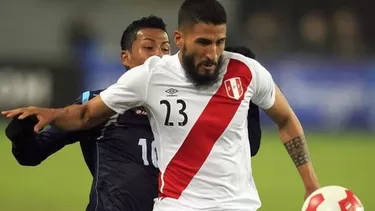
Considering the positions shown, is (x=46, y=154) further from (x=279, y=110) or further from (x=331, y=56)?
(x=331, y=56)

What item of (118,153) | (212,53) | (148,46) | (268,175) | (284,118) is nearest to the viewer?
(212,53)

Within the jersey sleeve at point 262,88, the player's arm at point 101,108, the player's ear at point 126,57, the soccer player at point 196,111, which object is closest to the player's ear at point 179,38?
the soccer player at point 196,111

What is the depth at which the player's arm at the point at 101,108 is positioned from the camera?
4.73 metres

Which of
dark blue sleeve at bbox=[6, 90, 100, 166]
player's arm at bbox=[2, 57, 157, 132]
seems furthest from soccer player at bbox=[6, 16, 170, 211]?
player's arm at bbox=[2, 57, 157, 132]

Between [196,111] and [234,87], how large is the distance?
0.79 ft

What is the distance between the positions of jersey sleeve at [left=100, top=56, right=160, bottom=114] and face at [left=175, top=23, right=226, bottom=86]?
0.23m

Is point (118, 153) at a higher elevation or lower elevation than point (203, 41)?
lower

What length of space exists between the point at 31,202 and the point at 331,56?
7744mm

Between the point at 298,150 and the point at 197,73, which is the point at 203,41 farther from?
the point at 298,150

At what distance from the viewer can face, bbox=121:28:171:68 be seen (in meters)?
5.64

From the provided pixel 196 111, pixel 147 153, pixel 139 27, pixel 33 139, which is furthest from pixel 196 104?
pixel 139 27

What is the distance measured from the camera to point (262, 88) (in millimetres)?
4867

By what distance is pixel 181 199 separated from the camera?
4688 millimetres

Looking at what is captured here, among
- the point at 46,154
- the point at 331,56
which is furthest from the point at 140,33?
the point at 331,56
